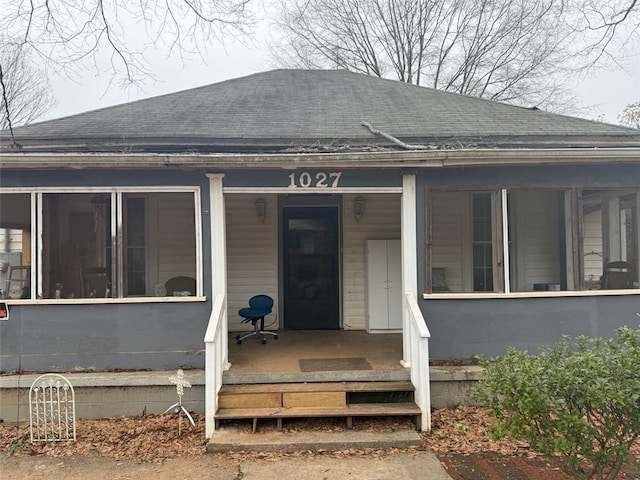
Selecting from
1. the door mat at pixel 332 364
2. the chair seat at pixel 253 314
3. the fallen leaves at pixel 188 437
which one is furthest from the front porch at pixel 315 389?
the chair seat at pixel 253 314

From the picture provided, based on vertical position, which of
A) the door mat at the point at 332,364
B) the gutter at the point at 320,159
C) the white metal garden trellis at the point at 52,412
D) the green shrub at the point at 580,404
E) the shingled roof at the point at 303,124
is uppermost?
the shingled roof at the point at 303,124

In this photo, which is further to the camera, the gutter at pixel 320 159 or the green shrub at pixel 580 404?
the gutter at pixel 320 159

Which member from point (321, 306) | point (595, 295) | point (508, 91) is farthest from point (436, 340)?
point (508, 91)

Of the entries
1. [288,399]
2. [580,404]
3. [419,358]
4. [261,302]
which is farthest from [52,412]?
[580,404]

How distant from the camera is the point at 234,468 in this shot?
3.75 meters

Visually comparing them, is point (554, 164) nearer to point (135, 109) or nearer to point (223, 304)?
point (223, 304)

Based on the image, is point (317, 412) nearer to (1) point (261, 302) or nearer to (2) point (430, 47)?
(1) point (261, 302)

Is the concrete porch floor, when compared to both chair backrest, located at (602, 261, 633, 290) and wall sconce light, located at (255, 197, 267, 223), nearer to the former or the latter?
wall sconce light, located at (255, 197, 267, 223)

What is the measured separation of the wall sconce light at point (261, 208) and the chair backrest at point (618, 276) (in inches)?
191

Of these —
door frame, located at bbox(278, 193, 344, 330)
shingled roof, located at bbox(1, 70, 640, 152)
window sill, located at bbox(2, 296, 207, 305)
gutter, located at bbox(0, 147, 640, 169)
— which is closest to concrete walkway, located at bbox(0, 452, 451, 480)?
window sill, located at bbox(2, 296, 207, 305)

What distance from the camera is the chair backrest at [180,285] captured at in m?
5.33

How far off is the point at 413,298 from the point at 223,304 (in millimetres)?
2169

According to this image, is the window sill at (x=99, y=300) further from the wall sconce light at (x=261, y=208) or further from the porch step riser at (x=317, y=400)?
the wall sconce light at (x=261, y=208)

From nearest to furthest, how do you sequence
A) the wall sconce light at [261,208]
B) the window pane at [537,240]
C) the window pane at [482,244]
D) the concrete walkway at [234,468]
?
the concrete walkway at [234,468], the window pane at [537,240], the window pane at [482,244], the wall sconce light at [261,208]
